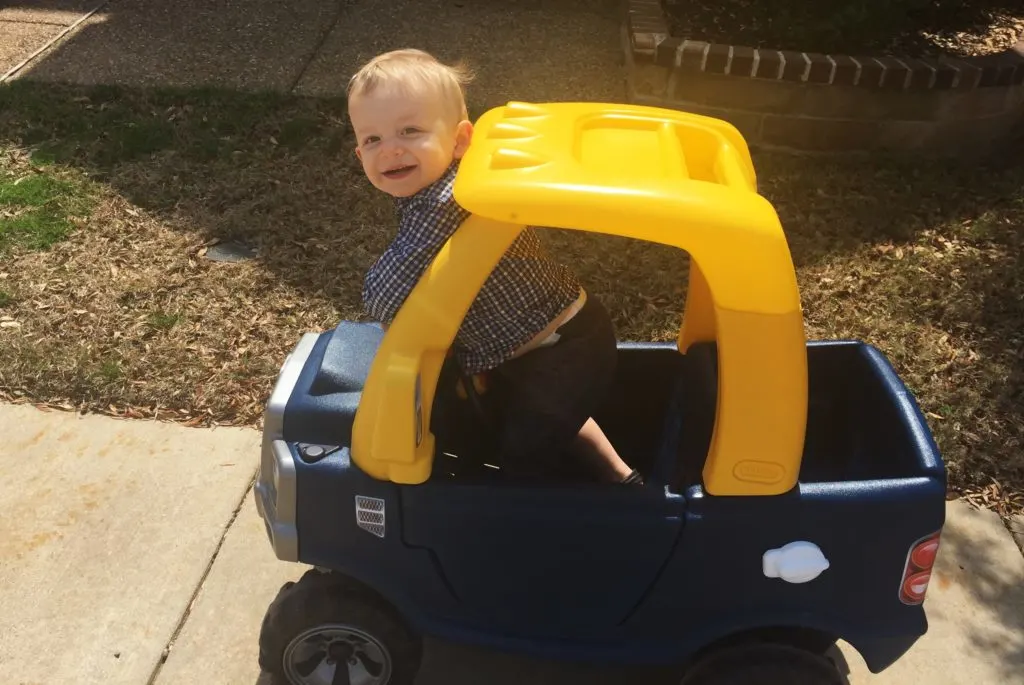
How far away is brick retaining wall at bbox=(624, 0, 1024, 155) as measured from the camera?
439 cm

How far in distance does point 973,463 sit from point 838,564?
1408mm

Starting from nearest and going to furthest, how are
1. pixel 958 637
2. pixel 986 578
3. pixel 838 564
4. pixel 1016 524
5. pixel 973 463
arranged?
1. pixel 838 564
2. pixel 958 637
3. pixel 986 578
4. pixel 1016 524
5. pixel 973 463

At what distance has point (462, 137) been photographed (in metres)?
1.99

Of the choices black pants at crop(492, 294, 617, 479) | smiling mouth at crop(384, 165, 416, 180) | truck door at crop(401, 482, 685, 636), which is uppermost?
smiling mouth at crop(384, 165, 416, 180)

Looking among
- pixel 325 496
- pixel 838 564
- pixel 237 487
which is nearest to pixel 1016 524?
pixel 838 564

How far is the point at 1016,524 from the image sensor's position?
2.83 metres

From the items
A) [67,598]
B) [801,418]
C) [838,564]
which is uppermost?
[801,418]

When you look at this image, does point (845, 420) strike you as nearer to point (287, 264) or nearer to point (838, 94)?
point (287, 264)

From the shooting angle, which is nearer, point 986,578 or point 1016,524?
point 986,578

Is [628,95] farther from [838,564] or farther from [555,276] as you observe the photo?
[838,564]

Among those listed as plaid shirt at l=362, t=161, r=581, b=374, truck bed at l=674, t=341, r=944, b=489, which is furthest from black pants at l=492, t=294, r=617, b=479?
truck bed at l=674, t=341, r=944, b=489

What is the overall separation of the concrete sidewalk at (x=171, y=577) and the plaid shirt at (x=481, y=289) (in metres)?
0.90

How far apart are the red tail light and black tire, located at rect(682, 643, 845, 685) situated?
232 mm

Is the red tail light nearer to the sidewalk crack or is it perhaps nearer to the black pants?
the black pants
